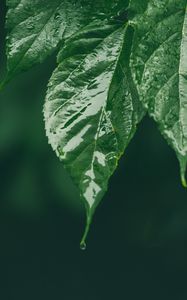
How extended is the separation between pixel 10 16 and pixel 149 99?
16 centimetres

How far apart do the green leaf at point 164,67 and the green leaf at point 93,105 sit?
0.14ft

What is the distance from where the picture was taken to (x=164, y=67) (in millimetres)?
483

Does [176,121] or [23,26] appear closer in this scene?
[176,121]

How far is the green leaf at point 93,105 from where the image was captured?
51 centimetres

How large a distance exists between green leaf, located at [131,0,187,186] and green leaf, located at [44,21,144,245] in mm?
41

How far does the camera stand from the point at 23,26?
1.86ft

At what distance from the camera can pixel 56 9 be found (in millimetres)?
576

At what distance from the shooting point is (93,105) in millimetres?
528

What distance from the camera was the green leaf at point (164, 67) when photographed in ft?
1.53

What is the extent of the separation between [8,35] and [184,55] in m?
0.16

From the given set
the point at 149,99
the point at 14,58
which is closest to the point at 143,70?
the point at 149,99

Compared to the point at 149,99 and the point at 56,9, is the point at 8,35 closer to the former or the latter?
the point at 56,9

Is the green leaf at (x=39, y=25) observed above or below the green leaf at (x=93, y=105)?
above

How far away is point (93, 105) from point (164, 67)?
7cm
